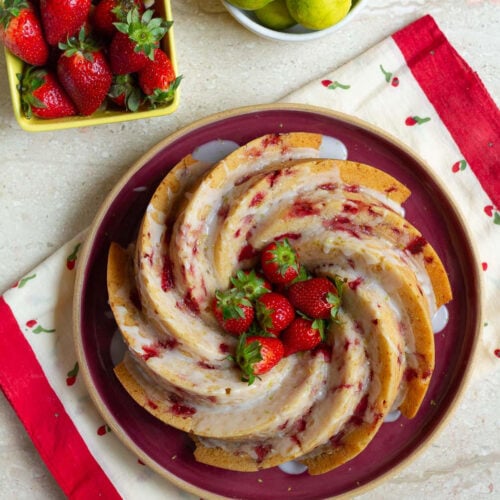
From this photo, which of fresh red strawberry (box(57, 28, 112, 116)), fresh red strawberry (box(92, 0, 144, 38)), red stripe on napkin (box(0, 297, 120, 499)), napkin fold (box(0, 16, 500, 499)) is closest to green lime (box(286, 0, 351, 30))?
napkin fold (box(0, 16, 500, 499))

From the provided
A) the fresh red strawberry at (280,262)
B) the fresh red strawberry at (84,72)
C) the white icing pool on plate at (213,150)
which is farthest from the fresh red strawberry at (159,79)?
the fresh red strawberry at (280,262)

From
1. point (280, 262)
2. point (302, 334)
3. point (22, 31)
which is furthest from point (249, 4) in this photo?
point (302, 334)

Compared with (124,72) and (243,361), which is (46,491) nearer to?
(243,361)

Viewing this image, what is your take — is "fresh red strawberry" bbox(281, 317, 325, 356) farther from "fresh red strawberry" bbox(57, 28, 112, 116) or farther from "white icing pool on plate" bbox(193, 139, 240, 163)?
"fresh red strawberry" bbox(57, 28, 112, 116)

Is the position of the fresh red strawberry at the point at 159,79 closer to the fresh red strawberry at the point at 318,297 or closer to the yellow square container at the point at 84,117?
the yellow square container at the point at 84,117

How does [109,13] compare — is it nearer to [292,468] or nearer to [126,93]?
[126,93]

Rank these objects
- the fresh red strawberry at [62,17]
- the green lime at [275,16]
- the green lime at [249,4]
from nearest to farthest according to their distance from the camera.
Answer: the fresh red strawberry at [62,17]
the green lime at [249,4]
the green lime at [275,16]

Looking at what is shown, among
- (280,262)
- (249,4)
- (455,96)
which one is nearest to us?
(280,262)
